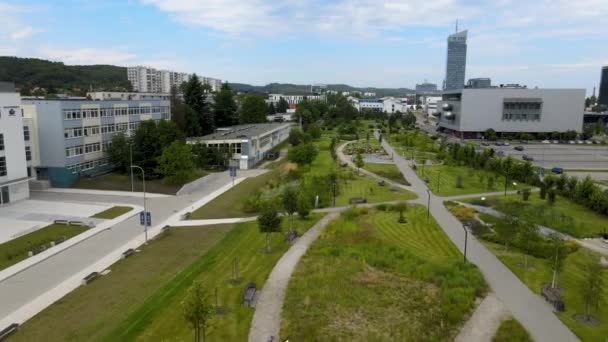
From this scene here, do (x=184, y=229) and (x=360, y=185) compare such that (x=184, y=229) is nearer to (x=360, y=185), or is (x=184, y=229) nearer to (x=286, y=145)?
(x=360, y=185)

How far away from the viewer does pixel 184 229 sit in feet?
84.2

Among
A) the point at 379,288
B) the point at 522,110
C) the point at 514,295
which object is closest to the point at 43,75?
the point at 522,110

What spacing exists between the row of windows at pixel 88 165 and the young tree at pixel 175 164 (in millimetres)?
6920

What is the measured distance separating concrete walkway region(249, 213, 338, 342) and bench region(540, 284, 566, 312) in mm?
9683

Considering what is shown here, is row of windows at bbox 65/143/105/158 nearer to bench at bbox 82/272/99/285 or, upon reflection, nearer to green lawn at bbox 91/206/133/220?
green lawn at bbox 91/206/133/220

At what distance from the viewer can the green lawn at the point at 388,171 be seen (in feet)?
136

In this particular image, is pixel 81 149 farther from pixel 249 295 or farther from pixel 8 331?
pixel 249 295

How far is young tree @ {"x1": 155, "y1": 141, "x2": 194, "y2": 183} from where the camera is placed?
37.1 metres

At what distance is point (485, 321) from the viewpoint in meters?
14.7

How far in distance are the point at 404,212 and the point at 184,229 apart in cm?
1395

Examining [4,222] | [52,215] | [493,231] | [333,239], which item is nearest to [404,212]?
[493,231]

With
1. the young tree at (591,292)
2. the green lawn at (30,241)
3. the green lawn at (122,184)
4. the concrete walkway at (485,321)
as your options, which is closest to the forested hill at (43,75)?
the green lawn at (122,184)

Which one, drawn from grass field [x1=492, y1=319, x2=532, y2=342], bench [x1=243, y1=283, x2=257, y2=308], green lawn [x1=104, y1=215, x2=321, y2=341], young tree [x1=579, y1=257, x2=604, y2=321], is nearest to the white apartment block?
green lawn [x1=104, y1=215, x2=321, y2=341]

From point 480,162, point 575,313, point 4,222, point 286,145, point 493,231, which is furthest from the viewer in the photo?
point 286,145
